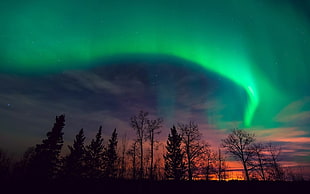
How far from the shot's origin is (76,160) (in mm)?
29719

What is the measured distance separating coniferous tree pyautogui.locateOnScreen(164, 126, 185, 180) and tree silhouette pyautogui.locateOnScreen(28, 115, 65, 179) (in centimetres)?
2109

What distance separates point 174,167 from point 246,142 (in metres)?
17.4

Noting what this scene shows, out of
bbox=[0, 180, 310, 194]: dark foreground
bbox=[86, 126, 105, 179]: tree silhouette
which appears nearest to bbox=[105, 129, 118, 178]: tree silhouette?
bbox=[86, 126, 105, 179]: tree silhouette

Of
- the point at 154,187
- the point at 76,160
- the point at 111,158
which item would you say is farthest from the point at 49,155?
the point at 154,187

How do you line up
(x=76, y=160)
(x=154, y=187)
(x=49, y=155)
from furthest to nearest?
(x=76, y=160) → (x=49, y=155) → (x=154, y=187)

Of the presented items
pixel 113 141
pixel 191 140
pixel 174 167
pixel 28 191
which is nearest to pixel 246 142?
pixel 191 140

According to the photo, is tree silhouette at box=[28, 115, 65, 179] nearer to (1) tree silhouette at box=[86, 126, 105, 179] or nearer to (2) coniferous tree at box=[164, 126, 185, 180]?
(1) tree silhouette at box=[86, 126, 105, 179]

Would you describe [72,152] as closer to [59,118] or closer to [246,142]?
[59,118]

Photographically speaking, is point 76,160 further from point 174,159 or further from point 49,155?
point 174,159

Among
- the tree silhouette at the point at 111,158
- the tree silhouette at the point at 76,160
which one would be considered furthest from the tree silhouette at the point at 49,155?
the tree silhouette at the point at 111,158

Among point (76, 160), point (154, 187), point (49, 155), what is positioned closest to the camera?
point (154, 187)

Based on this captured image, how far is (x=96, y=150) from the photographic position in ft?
112

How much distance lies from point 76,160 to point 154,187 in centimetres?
2168

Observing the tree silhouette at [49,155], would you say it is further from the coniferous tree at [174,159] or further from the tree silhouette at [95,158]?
the coniferous tree at [174,159]
